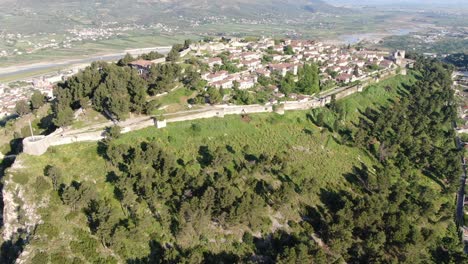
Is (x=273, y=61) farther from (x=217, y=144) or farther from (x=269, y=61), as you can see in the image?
(x=217, y=144)

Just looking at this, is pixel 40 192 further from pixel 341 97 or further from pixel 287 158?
pixel 341 97

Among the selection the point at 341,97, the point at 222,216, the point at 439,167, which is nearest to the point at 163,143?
the point at 222,216

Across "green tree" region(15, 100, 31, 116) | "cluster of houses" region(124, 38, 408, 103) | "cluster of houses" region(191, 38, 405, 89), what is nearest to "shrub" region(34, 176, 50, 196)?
"green tree" region(15, 100, 31, 116)

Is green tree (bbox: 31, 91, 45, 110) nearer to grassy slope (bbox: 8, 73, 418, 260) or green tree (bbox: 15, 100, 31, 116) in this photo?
green tree (bbox: 15, 100, 31, 116)

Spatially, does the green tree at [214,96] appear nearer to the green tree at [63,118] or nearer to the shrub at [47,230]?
the green tree at [63,118]

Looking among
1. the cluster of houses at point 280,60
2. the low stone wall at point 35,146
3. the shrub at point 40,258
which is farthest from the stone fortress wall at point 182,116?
the shrub at point 40,258
